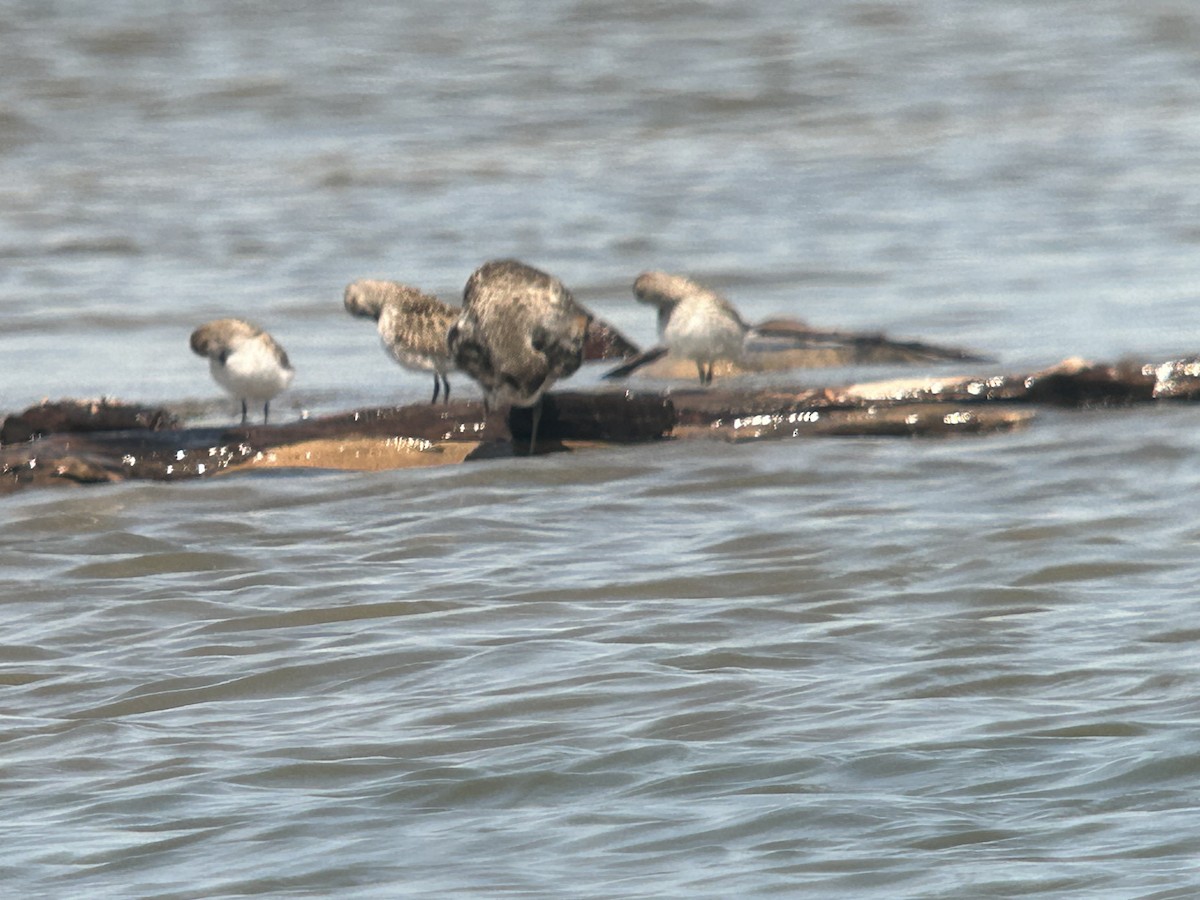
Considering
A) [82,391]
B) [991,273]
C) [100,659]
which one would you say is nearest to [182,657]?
[100,659]

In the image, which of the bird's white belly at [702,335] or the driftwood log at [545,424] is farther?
the bird's white belly at [702,335]

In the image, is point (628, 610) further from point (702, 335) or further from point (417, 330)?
point (702, 335)

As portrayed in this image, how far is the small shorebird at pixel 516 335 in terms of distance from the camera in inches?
309

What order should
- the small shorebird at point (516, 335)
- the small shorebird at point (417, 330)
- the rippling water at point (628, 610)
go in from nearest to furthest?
the rippling water at point (628, 610) → the small shorebird at point (516, 335) → the small shorebird at point (417, 330)

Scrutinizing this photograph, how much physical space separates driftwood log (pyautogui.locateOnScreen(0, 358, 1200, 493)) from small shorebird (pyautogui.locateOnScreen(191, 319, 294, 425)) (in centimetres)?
47

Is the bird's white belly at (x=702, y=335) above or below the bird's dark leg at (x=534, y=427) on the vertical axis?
above

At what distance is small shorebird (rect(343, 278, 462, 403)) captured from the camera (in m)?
9.18

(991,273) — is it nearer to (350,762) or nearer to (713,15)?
(350,762)

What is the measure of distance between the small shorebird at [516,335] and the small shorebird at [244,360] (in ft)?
2.90

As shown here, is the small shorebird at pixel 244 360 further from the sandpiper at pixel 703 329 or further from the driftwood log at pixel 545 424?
the sandpiper at pixel 703 329

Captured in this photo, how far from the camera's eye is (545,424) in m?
8.06

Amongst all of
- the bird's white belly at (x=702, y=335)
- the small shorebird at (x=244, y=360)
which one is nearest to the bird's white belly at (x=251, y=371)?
the small shorebird at (x=244, y=360)

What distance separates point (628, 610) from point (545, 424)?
2.39 m

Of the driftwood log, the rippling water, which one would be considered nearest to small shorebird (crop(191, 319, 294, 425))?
the driftwood log
